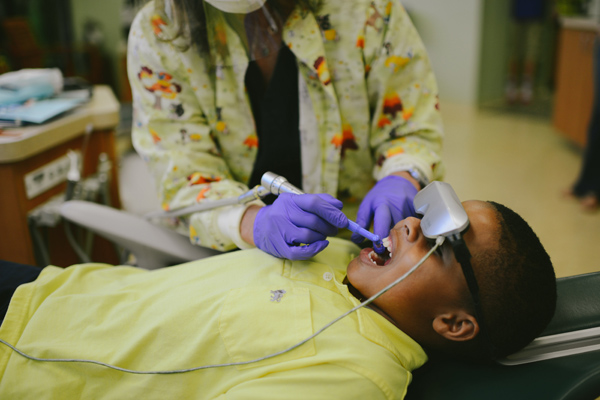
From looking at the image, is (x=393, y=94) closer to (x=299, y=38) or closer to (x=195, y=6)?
(x=299, y=38)

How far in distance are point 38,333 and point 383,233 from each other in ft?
2.26

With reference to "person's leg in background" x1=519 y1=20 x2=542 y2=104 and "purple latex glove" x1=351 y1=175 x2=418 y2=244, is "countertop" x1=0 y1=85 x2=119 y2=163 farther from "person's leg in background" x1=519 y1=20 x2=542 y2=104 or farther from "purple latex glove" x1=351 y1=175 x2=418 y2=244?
"person's leg in background" x1=519 y1=20 x2=542 y2=104

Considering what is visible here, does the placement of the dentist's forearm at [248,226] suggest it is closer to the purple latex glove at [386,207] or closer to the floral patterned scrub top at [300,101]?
the floral patterned scrub top at [300,101]

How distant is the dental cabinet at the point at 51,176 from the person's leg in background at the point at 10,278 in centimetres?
26

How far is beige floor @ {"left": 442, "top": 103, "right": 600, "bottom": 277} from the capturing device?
Result: 2500mm

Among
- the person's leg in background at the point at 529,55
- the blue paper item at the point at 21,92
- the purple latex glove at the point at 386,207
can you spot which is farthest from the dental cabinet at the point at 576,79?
the blue paper item at the point at 21,92

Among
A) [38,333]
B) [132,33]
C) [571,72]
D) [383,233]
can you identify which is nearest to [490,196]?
[571,72]

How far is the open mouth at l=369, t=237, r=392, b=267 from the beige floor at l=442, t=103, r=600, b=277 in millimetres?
1391

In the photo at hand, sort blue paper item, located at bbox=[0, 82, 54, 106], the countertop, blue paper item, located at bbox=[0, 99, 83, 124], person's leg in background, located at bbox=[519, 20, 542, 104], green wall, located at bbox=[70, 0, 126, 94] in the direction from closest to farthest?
the countertop, blue paper item, located at bbox=[0, 99, 83, 124], blue paper item, located at bbox=[0, 82, 54, 106], person's leg in background, located at bbox=[519, 20, 542, 104], green wall, located at bbox=[70, 0, 126, 94]

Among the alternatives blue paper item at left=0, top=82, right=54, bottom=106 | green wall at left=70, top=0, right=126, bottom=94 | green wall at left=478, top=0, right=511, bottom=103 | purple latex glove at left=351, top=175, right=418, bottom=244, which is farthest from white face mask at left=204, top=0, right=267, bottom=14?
green wall at left=70, top=0, right=126, bottom=94

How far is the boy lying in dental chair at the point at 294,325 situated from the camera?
2.66ft

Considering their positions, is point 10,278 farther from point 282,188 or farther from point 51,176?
point 282,188

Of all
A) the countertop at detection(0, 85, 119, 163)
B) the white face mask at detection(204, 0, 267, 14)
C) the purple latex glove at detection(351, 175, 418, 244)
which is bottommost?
the purple latex glove at detection(351, 175, 418, 244)

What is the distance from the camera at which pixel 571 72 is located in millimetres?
3723
